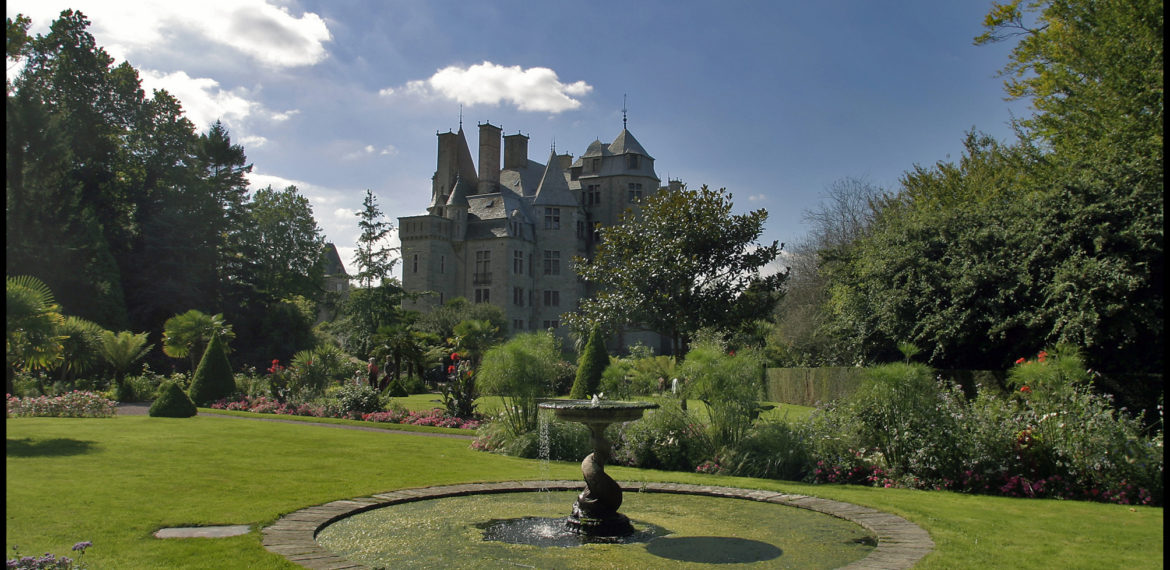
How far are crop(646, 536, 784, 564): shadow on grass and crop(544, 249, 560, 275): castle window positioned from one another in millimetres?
48793

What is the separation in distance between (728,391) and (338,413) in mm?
12792

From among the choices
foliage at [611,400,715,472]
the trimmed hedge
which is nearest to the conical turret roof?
the trimmed hedge

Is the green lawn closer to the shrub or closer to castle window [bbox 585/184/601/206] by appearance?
the shrub

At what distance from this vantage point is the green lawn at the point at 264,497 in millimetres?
6238

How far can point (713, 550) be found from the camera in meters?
6.72

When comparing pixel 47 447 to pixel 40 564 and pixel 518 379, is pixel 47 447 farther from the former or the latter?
pixel 40 564

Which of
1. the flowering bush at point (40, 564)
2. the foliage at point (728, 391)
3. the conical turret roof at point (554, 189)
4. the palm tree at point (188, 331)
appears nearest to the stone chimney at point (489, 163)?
the conical turret roof at point (554, 189)

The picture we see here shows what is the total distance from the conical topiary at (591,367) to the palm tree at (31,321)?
596 inches

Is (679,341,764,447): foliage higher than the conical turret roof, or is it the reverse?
the conical turret roof

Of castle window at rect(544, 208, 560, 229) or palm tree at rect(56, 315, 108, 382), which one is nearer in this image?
palm tree at rect(56, 315, 108, 382)

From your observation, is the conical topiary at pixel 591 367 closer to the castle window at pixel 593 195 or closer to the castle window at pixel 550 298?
the castle window at pixel 550 298

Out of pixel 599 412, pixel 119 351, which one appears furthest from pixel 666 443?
pixel 119 351

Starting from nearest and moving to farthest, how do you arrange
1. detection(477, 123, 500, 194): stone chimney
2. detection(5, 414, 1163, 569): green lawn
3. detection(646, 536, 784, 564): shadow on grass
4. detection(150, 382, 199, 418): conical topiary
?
1. detection(5, 414, 1163, 569): green lawn
2. detection(646, 536, 784, 564): shadow on grass
3. detection(150, 382, 199, 418): conical topiary
4. detection(477, 123, 500, 194): stone chimney

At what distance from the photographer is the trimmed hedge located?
15.6 m
